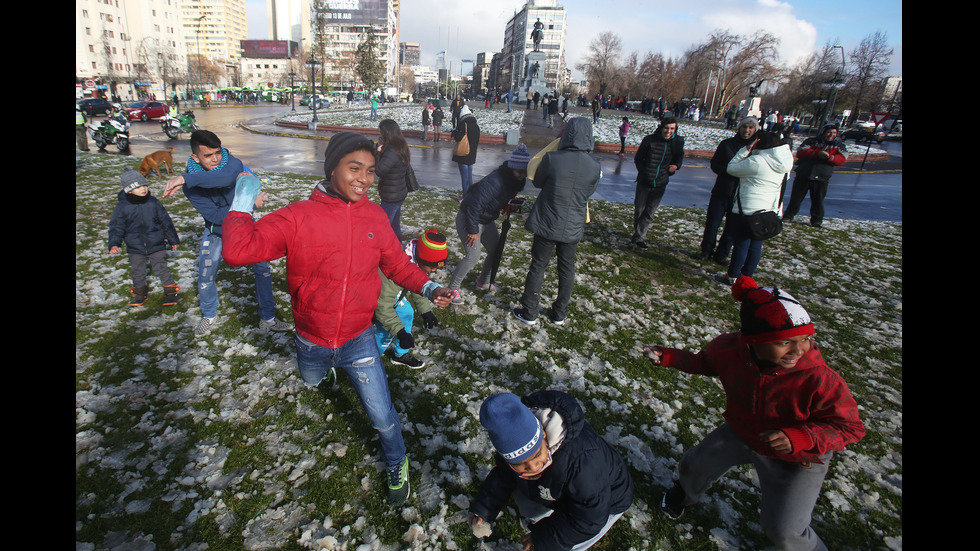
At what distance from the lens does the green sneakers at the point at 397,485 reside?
8.75 feet

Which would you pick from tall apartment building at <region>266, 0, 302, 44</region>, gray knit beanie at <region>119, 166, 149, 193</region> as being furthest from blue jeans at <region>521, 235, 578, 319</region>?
tall apartment building at <region>266, 0, 302, 44</region>

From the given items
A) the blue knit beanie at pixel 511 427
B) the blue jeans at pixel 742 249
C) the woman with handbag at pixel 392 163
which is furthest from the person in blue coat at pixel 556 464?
the blue jeans at pixel 742 249

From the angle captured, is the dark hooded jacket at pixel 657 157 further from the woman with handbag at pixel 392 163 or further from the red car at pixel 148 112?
the red car at pixel 148 112

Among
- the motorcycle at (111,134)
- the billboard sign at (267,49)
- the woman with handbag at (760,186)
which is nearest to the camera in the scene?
the woman with handbag at (760,186)

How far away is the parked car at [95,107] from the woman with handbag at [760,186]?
1771 inches

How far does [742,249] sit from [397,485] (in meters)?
5.29

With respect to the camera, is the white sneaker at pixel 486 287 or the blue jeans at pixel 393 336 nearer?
the blue jeans at pixel 393 336

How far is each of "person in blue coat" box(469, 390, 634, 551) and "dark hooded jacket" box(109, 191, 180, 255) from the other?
4602 mm

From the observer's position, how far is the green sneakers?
2.67m

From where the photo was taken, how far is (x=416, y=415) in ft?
11.4

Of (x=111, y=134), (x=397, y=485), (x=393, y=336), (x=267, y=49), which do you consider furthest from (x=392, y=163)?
(x=267, y=49)

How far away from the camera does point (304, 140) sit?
21.8 m

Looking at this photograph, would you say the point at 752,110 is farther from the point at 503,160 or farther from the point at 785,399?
the point at 503,160

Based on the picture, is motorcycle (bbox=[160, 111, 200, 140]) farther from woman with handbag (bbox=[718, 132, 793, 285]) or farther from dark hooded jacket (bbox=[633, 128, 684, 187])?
woman with handbag (bbox=[718, 132, 793, 285])
